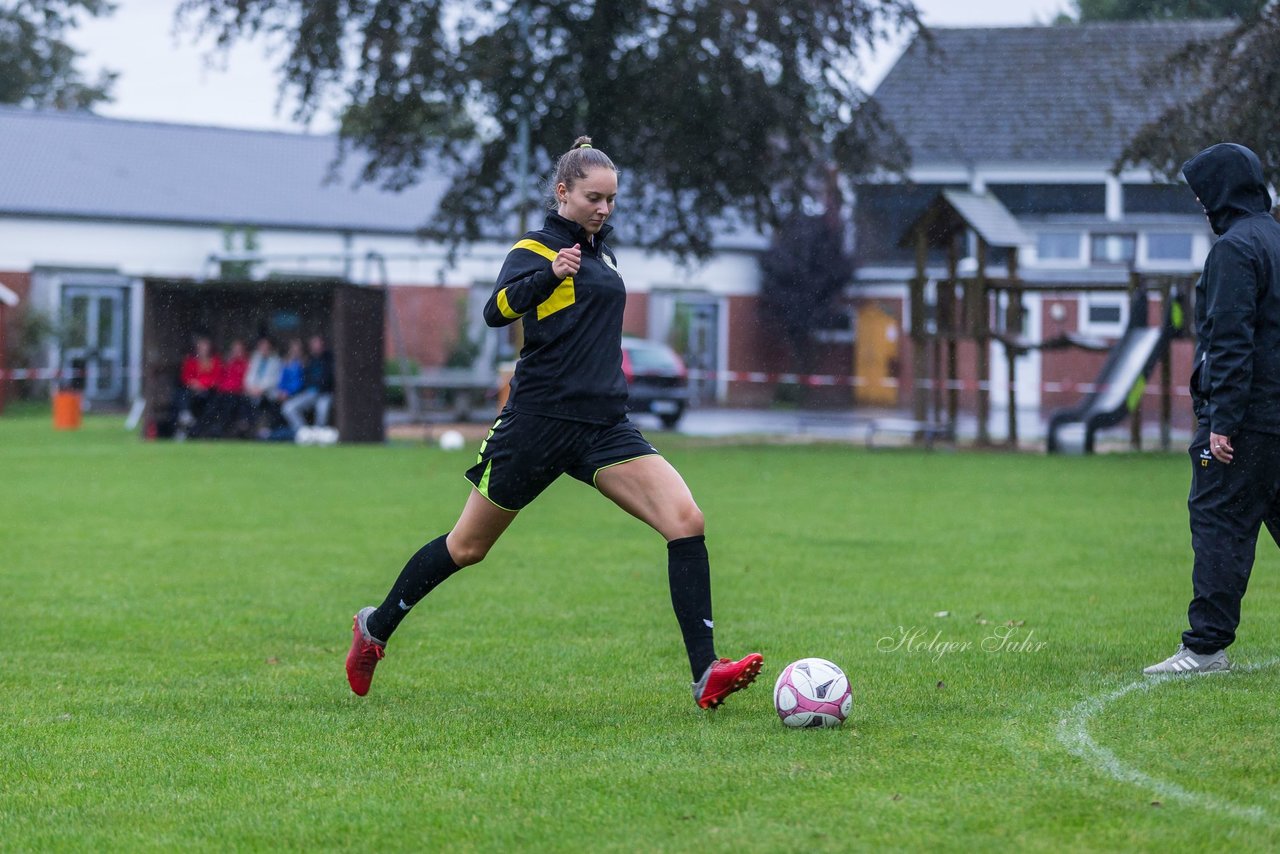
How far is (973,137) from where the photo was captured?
39.7 metres

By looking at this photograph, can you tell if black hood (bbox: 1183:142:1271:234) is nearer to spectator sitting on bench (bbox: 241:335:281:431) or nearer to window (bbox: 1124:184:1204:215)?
spectator sitting on bench (bbox: 241:335:281:431)

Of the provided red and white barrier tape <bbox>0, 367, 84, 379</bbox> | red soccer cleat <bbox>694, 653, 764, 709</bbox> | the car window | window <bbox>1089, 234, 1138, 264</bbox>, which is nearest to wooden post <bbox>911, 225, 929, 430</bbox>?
the car window

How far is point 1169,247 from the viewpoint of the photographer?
3853cm

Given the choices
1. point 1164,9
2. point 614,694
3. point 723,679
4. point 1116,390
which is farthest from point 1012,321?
point 1164,9

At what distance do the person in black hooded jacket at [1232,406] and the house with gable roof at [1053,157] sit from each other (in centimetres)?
3100

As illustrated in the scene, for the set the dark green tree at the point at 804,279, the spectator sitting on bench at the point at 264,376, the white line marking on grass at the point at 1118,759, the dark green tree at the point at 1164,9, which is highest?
the dark green tree at the point at 1164,9

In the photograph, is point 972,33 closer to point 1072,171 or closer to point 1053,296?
point 1072,171

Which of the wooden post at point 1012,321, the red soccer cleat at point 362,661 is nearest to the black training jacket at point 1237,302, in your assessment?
the red soccer cleat at point 362,661

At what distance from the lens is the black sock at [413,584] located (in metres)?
6.19

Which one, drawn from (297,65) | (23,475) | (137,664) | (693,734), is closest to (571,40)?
(297,65)

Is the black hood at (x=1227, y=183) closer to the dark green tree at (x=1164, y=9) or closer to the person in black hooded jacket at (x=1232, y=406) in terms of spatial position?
the person in black hooded jacket at (x=1232, y=406)

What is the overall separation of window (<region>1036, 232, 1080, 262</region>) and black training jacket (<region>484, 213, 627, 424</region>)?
34693 mm

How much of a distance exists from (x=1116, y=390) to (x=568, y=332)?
17.6 metres

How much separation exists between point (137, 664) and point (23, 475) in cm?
1174
